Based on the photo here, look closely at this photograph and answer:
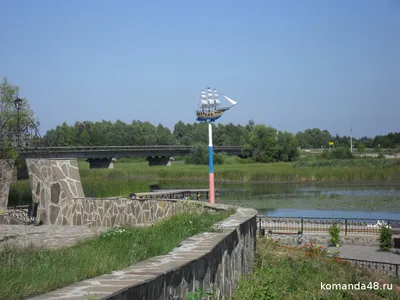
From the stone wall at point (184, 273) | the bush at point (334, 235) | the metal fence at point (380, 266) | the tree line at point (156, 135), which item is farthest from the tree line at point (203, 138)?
the stone wall at point (184, 273)

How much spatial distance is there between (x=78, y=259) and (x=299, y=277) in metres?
5.36

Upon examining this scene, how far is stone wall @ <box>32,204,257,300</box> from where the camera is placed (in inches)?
177

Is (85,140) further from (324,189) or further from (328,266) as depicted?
(328,266)

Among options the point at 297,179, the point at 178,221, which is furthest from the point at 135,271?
the point at 297,179

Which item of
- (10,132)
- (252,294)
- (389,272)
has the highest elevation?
(10,132)

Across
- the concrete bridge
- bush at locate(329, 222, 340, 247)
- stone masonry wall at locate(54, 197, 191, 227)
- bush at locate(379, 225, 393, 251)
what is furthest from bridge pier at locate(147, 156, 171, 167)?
stone masonry wall at locate(54, 197, 191, 227)

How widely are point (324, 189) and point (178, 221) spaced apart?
45.8 meters

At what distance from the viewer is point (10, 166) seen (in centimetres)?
1878

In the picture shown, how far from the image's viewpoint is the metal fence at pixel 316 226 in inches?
938

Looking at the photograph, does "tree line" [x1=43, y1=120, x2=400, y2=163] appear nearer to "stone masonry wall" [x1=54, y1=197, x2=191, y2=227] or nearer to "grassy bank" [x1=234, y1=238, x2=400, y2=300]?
"stone masonry wall" [x1=54, y1=197, x2=191, y2=227]

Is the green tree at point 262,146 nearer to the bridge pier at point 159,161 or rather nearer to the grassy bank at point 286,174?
the bridge pier at point 159,161

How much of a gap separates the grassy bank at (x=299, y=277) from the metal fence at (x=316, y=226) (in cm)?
957

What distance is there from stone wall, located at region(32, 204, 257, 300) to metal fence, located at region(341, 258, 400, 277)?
6.27 meters

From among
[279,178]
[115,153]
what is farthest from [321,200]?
[115,153]
